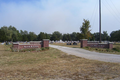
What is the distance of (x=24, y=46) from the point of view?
681 inches

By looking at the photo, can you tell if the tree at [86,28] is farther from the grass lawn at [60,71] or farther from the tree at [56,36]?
the tree at [56,36]

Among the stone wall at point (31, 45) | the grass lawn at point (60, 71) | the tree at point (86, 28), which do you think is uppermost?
the tree at point (86, 28)

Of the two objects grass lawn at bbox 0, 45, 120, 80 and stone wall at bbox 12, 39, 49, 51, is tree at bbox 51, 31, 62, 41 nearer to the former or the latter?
stone wall at bbox 12, 39, 49, 51

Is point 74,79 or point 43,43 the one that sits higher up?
point 43,43

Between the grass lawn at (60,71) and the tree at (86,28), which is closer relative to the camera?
the grass lawn at (60,71)

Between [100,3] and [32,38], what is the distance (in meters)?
78.7

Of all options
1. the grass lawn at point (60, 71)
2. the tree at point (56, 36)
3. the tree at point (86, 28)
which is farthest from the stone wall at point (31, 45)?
the tree at point (56, 36)

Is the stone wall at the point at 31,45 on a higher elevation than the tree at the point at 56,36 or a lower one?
lower

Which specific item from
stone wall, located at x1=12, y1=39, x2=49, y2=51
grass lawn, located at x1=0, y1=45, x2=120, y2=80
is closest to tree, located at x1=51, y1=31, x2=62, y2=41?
stone wall, located at x1=12, y1=39, x2=49, y2=51

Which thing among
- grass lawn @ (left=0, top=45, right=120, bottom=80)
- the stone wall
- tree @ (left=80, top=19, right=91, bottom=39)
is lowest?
grass lawn @ (left=0, top=45, right=120, bottom=80)

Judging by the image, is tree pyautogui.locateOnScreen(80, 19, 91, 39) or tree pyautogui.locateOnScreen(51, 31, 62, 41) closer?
tree pyautogui.locateOnScreen(80, 19, 91, 39)

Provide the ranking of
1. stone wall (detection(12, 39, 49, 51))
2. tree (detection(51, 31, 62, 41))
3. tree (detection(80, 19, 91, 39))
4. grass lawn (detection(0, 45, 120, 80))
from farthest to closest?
tree (detection(51, 31, 62, 41)) < tree (detection(80, 19, 91, 39)) < stone wall (detection(12, 39, 49, 51)) < grass lawn (detection(0, 45, 120, 80))

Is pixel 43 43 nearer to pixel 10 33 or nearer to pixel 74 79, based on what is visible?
pixel 74 79

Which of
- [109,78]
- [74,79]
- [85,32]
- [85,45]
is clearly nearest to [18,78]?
[74,79]
